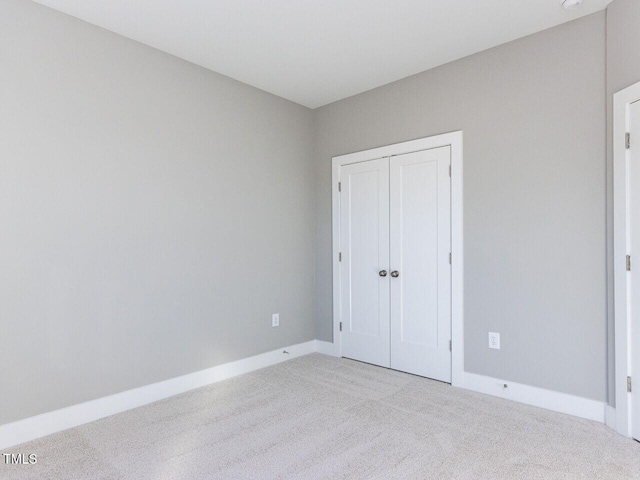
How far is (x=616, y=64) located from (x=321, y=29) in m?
1.83

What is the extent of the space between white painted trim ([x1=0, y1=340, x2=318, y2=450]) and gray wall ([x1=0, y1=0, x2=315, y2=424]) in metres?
0.06

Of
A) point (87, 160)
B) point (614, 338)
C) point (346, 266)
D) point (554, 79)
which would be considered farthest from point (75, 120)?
point (614, 338)

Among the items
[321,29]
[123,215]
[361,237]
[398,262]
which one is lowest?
[398,262]

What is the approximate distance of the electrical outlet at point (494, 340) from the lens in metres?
2.90

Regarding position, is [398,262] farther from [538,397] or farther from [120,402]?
[120,402]

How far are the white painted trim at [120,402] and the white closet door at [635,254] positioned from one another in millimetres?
2671

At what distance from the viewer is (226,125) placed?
335 cm

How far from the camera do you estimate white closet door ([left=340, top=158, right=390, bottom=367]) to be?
360 centimetres

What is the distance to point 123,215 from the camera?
2.71 m

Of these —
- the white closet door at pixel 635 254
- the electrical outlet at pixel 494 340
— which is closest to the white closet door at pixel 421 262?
the electrical outlet at pixel 494 340

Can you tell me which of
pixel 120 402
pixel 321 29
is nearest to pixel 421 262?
pixel 321 29

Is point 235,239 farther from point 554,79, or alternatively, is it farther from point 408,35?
point 554,79

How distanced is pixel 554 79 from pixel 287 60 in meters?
1.91

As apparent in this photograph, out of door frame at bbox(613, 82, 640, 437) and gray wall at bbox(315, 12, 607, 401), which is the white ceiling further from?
door frame at bbox(613, 82, 640, 437)
